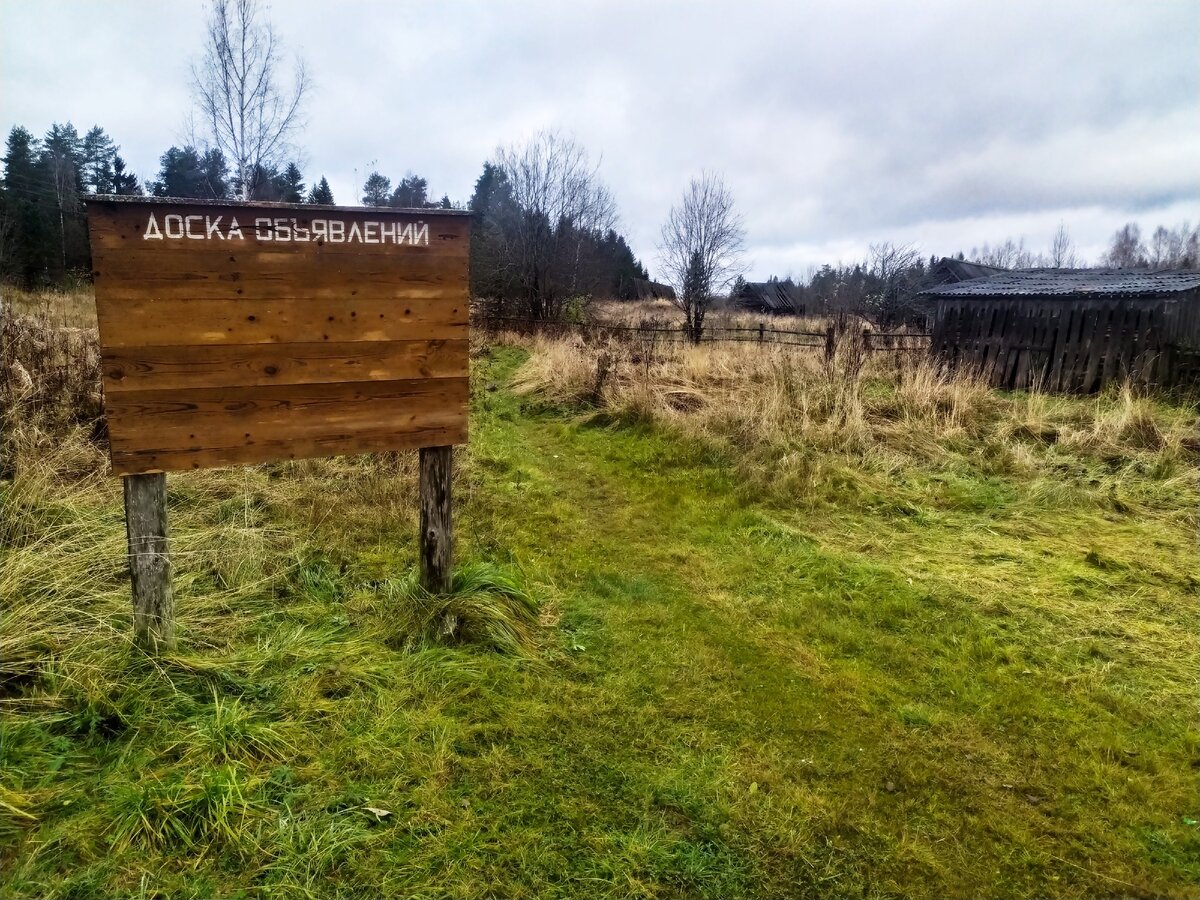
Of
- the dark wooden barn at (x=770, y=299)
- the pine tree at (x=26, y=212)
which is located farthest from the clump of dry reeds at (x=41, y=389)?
the dark wooden barn at (x=770, y=299)

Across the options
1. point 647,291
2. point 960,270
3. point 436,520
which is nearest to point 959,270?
point 960,270

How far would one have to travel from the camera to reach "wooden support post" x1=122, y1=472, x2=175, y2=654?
294 cm

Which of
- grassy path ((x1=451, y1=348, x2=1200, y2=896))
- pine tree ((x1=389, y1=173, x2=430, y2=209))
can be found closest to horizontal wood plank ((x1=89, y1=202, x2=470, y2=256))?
grassy path ((x1=451, y1=348, x2=1200, y2=896))

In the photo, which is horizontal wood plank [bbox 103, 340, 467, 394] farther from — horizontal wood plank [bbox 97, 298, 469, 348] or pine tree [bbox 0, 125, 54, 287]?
pine tree [bbox 0, 125, 54, 287]

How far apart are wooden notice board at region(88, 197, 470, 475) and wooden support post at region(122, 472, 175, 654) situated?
0.13m

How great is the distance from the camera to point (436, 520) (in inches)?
147

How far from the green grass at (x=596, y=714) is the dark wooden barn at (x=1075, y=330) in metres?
8.83

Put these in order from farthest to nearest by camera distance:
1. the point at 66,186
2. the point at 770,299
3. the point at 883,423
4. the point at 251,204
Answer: the point at 770,299 → the point at 66,186 → the point at 883,423 → the point at 251,204

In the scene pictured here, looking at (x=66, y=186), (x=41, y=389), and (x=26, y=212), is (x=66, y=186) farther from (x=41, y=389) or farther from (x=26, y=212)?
(x=41, y=389)

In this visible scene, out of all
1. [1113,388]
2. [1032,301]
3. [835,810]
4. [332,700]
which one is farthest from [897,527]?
[1032,301]

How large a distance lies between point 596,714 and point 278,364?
225 centimetres

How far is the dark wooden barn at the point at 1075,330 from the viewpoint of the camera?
12.2 m

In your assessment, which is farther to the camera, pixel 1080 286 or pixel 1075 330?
pixel 1080 286

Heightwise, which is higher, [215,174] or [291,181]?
[291,181]
